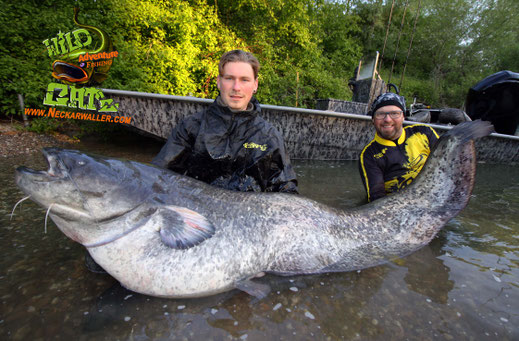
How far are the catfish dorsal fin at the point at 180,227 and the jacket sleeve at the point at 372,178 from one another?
2.20 meters

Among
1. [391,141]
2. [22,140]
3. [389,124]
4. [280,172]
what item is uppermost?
[389,124]

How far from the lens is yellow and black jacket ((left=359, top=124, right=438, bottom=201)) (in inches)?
123

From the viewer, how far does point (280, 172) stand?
253cm

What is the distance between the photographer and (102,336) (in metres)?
1.34

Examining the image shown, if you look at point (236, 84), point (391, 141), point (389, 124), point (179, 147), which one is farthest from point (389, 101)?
point (179, 147)

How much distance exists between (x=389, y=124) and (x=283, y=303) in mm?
2492

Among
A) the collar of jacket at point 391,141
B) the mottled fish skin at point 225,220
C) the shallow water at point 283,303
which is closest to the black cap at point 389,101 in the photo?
the collar of jacket at point 391,141

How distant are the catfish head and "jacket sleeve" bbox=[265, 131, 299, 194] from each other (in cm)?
124

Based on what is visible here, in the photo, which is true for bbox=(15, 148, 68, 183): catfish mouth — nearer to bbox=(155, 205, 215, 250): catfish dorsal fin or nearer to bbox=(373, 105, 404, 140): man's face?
bbox=(155, 205, 215, 250): catfish dorsal fin

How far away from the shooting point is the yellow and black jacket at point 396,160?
311cm

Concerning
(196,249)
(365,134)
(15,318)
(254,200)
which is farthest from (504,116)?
(15,318)

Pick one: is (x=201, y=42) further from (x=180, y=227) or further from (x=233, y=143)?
(x=180, y=227)

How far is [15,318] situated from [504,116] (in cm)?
959

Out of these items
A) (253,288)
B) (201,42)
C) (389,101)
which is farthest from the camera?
(201,42)
